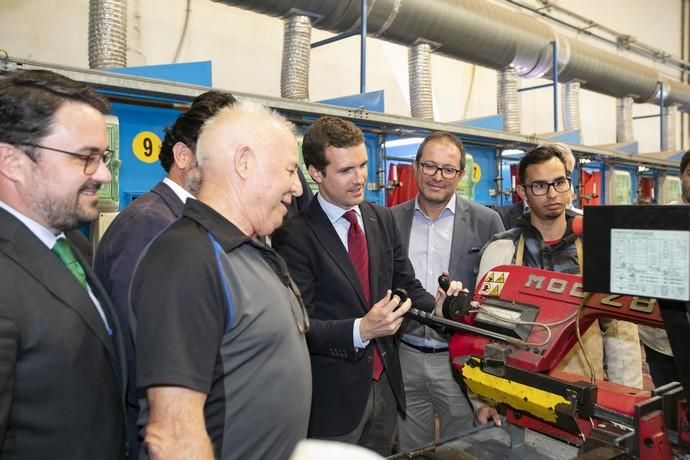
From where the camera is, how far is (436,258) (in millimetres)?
2033

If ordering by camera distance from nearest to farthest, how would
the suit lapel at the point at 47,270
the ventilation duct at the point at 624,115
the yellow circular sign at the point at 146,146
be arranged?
the suit lapel at the point at 47,270 < the yellow circular sign at the point at 146,146 < the ventilation duct at the point at 624,115

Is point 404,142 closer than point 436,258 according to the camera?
No

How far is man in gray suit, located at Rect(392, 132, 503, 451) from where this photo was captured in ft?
6.31

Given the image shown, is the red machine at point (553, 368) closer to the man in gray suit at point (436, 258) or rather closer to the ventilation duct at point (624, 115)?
the man in gray suit at point (436, 258)

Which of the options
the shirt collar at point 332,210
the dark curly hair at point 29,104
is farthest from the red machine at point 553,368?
the dark curly hair at point 29,104

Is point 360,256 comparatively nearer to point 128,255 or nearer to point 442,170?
point 442,170

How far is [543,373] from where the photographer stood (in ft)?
3.20

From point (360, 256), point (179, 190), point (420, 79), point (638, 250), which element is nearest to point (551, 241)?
point (360, 256)

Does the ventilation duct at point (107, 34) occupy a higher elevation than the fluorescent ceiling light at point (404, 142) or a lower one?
higher

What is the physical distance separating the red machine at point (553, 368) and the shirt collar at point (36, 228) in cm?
86

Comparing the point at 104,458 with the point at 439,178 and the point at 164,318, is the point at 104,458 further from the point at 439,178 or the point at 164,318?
the point at 439,178

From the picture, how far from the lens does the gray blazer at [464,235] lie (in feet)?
6.47

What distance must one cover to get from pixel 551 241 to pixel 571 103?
3.63m

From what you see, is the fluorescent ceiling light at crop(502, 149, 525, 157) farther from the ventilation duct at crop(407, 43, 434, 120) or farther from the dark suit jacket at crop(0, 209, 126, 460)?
the dark suit jacket at crop(0, 209, 126, 460)
